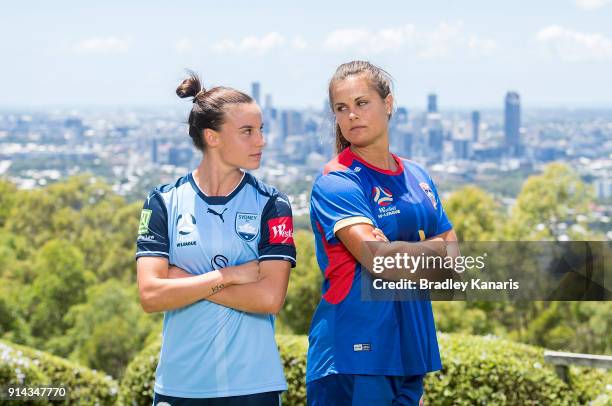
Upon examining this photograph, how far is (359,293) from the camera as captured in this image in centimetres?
252

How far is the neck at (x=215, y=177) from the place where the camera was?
8.73 feet

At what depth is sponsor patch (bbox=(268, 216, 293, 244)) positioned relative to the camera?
2.61m

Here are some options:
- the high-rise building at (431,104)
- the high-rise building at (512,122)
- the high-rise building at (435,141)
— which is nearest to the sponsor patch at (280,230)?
the high-rise building at (435,141)

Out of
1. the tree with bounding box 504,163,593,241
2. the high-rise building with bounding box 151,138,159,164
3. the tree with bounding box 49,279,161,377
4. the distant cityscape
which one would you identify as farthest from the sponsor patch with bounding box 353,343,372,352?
the high-rise building with bounding box 151,138,159,164

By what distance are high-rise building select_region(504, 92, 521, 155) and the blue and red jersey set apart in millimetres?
77005

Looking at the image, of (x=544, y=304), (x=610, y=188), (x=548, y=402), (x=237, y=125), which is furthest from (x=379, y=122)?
(x=610, y=188)

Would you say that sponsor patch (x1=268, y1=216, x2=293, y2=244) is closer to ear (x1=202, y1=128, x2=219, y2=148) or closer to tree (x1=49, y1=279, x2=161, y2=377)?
ear (x1=202, y1=128, x2=219, y2=148)

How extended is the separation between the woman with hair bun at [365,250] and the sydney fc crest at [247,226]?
19 centimetres

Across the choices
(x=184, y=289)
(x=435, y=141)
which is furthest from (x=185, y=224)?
(x=435, y=141)

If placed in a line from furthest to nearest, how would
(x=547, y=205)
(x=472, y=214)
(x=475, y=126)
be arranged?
(x=475, y=126) → (x=547, y=205) → (x=472, y=214)

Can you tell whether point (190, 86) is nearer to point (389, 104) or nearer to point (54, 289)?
point (389, 104)

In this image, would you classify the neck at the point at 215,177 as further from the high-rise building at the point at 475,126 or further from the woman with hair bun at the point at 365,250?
the high-rise building at the point at 475,126

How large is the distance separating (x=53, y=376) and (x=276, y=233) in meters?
4.06

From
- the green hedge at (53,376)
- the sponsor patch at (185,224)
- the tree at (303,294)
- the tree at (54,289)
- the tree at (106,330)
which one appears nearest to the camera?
the sponsor patch at (185,224)
